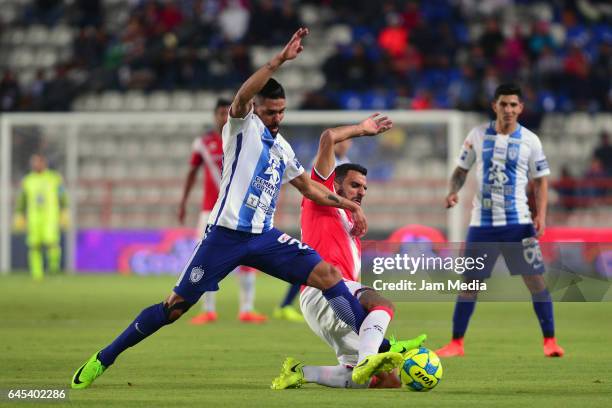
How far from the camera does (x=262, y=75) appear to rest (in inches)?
305

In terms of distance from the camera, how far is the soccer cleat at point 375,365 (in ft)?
25.8

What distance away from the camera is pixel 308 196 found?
866 cm

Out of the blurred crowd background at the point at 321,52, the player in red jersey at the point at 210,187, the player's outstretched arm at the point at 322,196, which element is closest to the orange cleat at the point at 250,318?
the player in red jersey at the point at 210,187

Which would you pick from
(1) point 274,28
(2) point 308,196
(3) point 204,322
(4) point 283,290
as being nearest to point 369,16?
(1) point 274,28

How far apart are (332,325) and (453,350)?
244 cm

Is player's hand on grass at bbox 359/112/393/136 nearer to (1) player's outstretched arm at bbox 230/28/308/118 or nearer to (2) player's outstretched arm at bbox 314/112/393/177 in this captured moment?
(2) player's outstretched arm at bbox 314/112/393/177

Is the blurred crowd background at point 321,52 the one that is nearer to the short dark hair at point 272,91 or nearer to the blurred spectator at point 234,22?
the blurred spectator at point 234,22

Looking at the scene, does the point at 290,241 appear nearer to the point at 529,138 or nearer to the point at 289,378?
the point at 289,378

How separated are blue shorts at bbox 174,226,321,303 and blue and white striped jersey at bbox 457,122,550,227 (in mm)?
2983

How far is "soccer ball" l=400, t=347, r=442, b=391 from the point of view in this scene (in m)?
8.27

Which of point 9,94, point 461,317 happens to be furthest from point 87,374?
point 9,94

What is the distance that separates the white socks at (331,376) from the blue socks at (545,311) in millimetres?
2700

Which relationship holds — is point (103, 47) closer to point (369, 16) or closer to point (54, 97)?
point (54, 97)

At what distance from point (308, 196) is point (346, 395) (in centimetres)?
140
